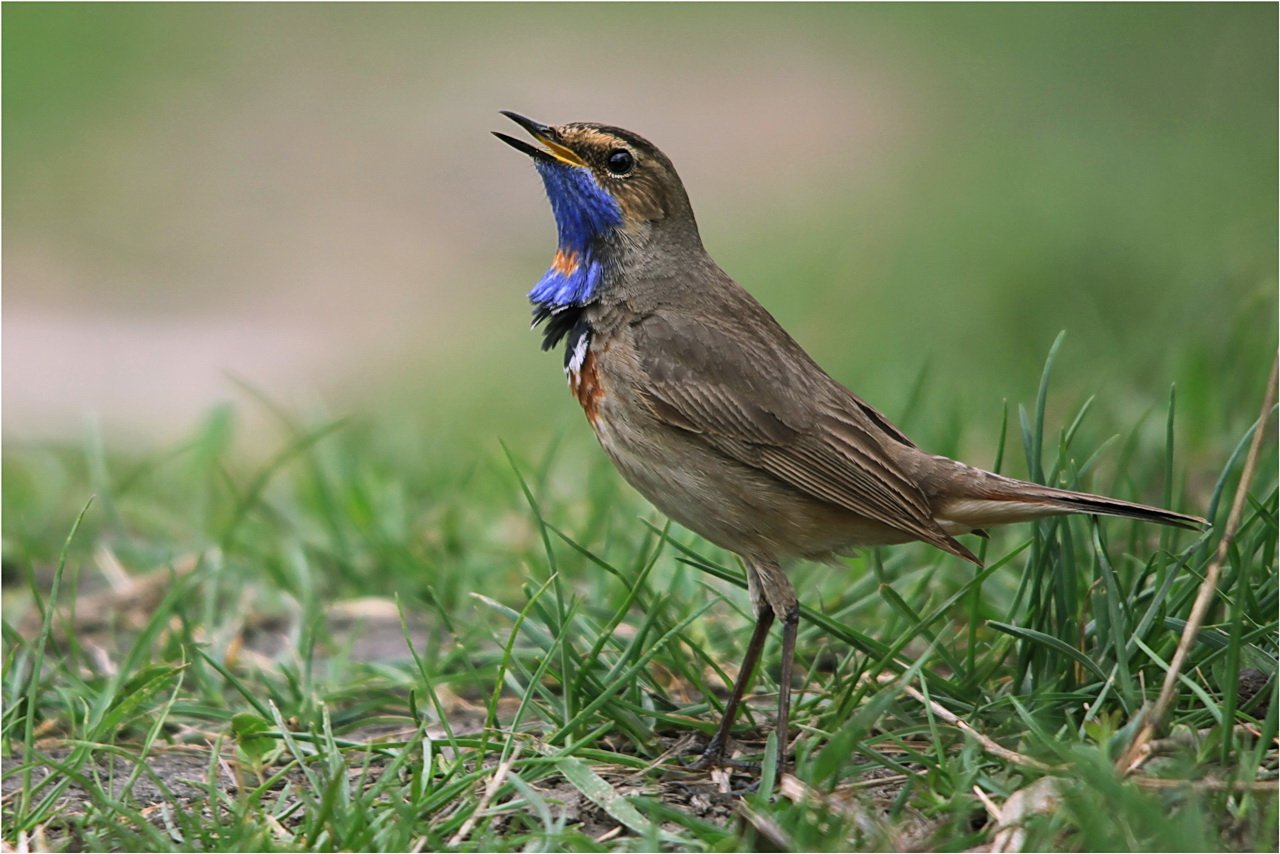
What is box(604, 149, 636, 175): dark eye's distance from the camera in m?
4.68

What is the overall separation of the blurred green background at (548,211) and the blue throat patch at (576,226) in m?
1.43

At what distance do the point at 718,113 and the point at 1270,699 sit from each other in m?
14.4

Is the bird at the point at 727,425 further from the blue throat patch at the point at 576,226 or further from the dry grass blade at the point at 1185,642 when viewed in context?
the dry grass blade at the point at 1185,642

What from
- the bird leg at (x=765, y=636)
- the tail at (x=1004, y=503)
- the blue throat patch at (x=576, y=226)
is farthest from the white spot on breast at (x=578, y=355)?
the tail at (x=1004, y=503)

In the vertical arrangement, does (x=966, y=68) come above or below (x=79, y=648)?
above

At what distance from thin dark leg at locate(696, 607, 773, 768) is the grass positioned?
75 millimetres

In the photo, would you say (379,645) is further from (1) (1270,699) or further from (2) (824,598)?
(1) (1270,699)

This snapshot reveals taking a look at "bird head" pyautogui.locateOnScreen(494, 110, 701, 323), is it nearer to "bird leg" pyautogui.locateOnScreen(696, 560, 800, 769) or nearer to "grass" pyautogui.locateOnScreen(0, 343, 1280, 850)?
"grass" pyautogui.locateOnScreen(0, 343, 1280, 850)

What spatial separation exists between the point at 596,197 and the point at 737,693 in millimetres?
1589

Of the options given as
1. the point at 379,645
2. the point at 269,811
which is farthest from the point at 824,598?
the point at 269,811

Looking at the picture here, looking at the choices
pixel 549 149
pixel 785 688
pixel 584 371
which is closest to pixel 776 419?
pixel 584 371

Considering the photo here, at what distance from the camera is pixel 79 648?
470 centimetres

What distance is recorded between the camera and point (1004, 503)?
4074 millimetres

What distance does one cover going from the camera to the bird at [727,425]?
4.18m
